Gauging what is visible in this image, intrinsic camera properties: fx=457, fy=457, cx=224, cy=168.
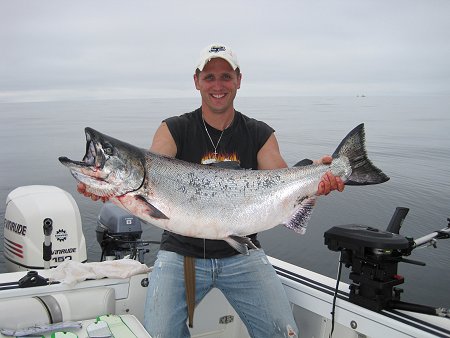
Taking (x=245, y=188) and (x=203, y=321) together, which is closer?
(x=245, y=188)

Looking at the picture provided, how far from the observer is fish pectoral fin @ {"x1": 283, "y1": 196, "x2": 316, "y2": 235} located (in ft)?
11.3

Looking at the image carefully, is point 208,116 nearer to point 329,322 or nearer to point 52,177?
point 329,322

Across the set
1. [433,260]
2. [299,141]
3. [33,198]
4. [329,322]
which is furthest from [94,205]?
[299,141]

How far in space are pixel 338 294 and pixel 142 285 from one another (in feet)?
5.18

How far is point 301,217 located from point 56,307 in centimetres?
188

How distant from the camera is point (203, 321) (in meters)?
4.10

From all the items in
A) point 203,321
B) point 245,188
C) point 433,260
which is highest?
point 245,188

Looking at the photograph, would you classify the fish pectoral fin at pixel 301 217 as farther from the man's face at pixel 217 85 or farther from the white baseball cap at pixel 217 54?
the white baseball cap at pixel 217 54

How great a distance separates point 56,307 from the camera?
322 centimetres

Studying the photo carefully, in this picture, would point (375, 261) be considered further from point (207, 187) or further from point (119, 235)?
point (119, 235)

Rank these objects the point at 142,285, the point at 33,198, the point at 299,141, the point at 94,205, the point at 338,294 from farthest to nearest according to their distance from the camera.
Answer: the point at 299,141 < the point at 94,205 < the point at 33,198 < the point at 142,285 < the point at 338,294

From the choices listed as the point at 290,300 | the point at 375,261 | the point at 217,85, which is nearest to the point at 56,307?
the point at 290,300

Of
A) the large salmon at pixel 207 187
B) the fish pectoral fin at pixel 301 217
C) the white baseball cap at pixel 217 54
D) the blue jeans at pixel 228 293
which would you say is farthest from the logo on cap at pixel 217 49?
the blue jeans at pixel 228 293

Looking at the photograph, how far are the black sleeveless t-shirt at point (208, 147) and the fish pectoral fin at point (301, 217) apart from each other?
22.6 inches
